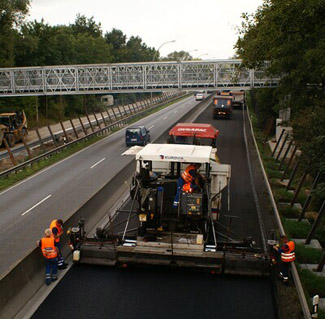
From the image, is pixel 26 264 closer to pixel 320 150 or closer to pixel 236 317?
pixel 236 317

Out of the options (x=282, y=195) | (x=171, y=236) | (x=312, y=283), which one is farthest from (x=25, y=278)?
(x=282, y=195)

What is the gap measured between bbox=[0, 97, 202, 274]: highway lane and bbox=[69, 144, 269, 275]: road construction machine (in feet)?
9.00

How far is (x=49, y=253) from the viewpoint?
36.7 feet

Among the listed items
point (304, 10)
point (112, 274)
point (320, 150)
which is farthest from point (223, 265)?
point (304, 10)

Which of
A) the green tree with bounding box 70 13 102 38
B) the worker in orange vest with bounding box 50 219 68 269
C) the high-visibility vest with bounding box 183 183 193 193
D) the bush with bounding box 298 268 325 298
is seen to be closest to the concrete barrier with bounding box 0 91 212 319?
the worker in orange vest with bounding box 50 219 68 269

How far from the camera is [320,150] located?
1673cm

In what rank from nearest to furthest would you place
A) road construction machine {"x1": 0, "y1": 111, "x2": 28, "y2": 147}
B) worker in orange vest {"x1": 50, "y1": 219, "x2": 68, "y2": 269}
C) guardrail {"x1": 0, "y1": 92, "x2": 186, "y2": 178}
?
1. worker in orange vest {"x1": 50, "y1": 219, "x2": 68, "y2": 269}
2. guardrail {"x1": 0, "y1": 92, "x2": 186, "y2": 178}
3. road construction machine {"x1": 0, "y1": 111, "x2": 28, "y2": 147}

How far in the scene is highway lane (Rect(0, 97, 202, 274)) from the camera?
15086 mm

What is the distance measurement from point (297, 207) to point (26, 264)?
462 inches

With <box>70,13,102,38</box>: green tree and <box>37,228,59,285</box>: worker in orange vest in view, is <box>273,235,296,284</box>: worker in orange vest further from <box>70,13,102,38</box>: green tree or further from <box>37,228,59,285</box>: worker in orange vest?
<box>70,13,102,38</box>: green tree

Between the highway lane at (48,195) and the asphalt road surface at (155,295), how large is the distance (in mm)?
2798

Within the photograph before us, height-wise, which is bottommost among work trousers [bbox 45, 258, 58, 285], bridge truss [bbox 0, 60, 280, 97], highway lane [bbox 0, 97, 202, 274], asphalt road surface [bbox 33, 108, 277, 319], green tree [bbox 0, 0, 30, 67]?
highway lane [bbox 0, 97, 202, 274]

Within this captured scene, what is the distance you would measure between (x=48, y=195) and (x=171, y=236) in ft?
36.3

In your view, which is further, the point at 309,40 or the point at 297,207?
the point at 309,40
